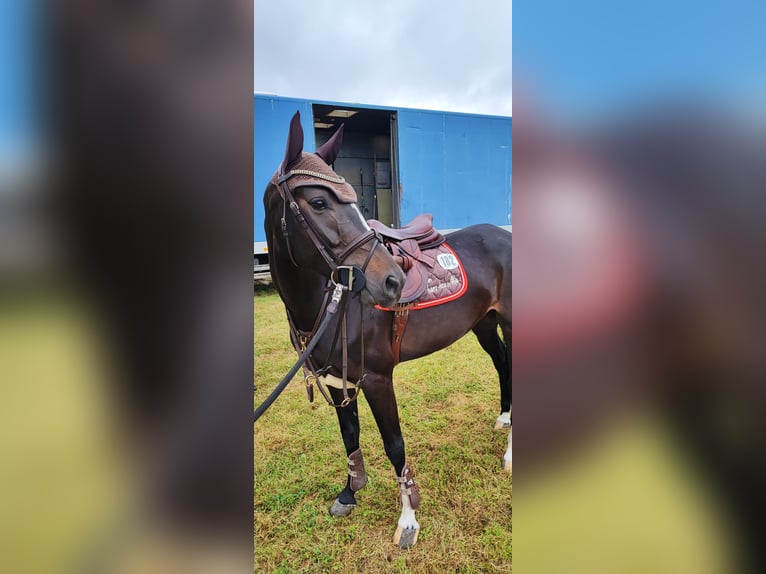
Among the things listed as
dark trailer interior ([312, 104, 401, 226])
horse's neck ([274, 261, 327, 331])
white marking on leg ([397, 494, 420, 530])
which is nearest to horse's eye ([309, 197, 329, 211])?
horse's neck ([274, 261, 327, 331])

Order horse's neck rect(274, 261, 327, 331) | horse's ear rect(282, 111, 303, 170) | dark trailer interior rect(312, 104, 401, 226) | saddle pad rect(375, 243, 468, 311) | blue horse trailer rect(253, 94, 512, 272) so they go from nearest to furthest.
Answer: horse's ear rect(282, 111, 303, 170), horse's neck rect(274, 261, 327, 331), saddle pad rect(375, 243, 468, 311), blue horse trailer rect(253, 94, 512, 272), dark trailer interior rect(312, 104, 401, 226)

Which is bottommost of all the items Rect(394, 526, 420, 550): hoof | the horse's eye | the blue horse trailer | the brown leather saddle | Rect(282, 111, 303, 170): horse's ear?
Rect(394, 526, 420, 550): hoof

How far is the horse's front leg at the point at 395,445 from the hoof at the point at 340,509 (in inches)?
14.1

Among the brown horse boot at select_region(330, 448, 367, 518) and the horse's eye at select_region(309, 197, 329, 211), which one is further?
the brown horse boot at select_region(330, 448, 367, 518)

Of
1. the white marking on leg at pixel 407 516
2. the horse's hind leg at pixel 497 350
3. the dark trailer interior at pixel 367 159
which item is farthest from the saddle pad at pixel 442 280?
the dark trailer interior at pixel 367 159

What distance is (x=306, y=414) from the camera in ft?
12.5

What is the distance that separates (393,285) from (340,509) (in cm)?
160

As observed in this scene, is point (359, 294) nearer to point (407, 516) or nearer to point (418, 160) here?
point (407, 516)

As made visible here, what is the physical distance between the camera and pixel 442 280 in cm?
270

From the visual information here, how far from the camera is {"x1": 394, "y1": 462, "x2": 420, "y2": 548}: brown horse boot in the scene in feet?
7.34
